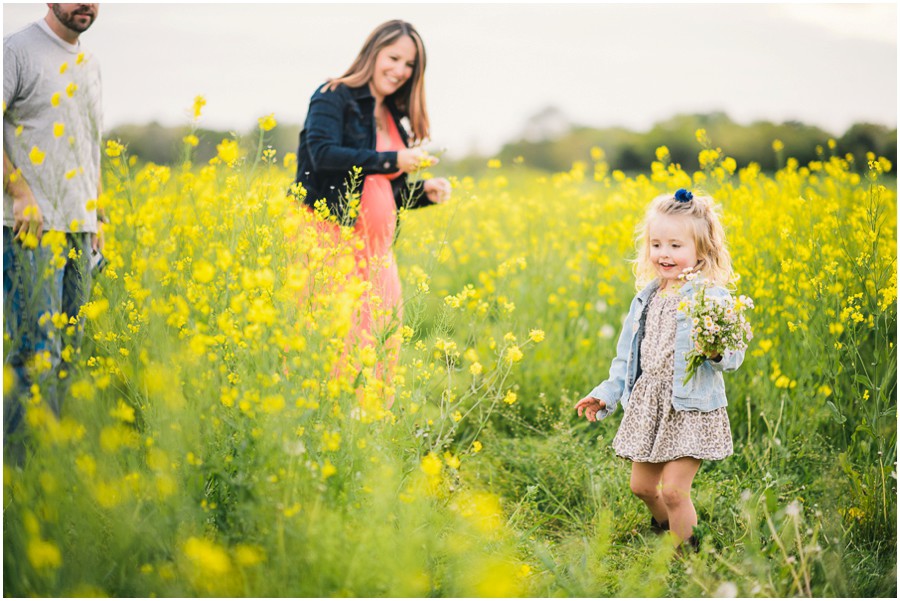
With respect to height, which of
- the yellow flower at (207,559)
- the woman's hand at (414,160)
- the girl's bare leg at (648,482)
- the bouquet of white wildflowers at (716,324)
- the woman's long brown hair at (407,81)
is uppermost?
the woman's long brown hair at (407,81)

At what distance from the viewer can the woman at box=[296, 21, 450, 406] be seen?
295 centimetres

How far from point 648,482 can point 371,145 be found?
172 cm

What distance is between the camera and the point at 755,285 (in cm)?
324

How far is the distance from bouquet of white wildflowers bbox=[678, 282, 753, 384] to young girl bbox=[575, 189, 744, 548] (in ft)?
0.17

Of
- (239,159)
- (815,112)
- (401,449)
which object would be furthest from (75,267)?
(815,112)

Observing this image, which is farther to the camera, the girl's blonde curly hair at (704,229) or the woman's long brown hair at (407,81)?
the woman's long brown hair at (407,81)

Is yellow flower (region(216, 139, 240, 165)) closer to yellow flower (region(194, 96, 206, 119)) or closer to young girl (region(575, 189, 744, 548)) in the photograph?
yellow flower (region(194, 96, 206, 119))

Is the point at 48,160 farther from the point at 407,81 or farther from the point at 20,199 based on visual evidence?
the point at 407,81

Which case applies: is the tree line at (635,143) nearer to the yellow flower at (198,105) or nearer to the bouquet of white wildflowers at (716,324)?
the yellow flower at (198,105)

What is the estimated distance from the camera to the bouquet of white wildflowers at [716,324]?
2.19 m

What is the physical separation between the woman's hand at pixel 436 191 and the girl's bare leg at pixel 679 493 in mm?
1433

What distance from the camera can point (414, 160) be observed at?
2.90 m

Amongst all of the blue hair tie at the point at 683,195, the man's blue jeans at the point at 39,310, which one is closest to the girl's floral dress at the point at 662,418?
the blue hair tie at the point at 683,195

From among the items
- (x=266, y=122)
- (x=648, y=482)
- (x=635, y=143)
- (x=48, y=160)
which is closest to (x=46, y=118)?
(x=48, y=160)
